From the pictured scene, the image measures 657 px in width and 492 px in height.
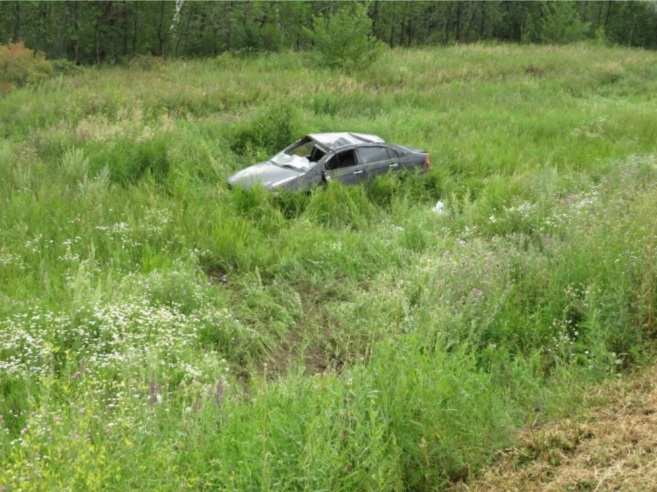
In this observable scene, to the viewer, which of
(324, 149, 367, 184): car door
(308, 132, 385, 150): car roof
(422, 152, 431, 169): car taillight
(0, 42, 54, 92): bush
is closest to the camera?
(324, 149, 367, 184): car door

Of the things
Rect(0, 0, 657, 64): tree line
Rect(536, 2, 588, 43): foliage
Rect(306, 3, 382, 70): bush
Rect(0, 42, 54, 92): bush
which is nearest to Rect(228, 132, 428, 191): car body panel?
Rect(306, 3, 382, 70): bush

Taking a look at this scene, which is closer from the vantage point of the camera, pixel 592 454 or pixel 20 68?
pixel 592 454

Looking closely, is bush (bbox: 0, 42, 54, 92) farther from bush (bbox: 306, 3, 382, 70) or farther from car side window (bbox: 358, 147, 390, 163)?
car side window (bbox: 358, 147, 390, 163)

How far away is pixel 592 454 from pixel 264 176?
28.3 feet

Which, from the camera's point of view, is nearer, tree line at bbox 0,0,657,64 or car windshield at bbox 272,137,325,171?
car windshield at bbox 272,137,325,171

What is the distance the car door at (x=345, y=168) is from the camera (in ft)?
38.8

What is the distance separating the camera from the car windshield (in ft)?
39.4

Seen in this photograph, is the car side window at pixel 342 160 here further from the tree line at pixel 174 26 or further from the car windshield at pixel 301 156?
the tree line at pixel 174 26

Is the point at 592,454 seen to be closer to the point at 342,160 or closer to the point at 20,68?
the point at 342,160

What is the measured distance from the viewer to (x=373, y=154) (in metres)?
12.5

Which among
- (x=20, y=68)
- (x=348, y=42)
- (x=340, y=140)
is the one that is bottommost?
(x=340, y=140)

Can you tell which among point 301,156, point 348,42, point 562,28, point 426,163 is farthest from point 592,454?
point 562,28

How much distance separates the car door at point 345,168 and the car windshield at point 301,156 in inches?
Answer: 12.5

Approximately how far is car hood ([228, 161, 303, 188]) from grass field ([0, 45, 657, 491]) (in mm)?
422
